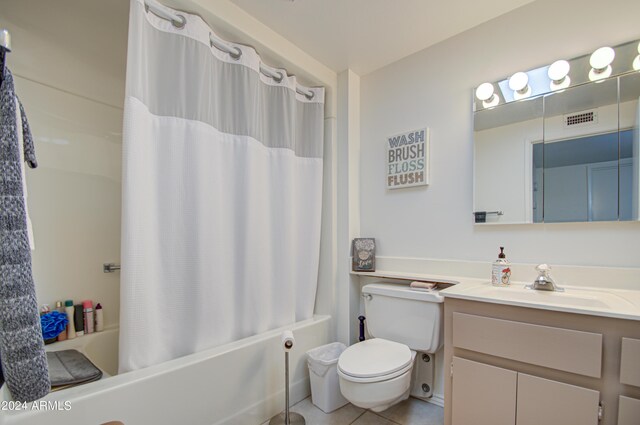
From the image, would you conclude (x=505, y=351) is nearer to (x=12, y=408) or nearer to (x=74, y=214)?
(x=12, y=408)

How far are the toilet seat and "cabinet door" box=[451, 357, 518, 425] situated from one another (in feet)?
0.87

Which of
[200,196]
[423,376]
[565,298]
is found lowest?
[423,376]

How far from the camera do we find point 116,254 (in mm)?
2096

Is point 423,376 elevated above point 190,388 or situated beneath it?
situated beneath

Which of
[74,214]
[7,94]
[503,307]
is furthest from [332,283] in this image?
[7,94]

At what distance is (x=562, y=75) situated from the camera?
164 cm

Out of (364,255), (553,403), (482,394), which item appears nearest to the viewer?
(553,403)

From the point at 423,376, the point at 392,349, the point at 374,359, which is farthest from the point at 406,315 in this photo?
the point at 423,376

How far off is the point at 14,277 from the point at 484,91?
7.46 feet

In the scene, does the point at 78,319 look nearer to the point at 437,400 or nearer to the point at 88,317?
the point at 88,317

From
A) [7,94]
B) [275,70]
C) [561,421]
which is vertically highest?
[275,70]

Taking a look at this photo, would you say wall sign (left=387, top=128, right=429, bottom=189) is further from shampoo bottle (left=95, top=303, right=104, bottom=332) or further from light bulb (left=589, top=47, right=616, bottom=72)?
shampoo bottle (left=95, top=303, right=104, bottom=332)

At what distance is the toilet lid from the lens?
5.08 ft

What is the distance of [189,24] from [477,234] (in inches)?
81.3
